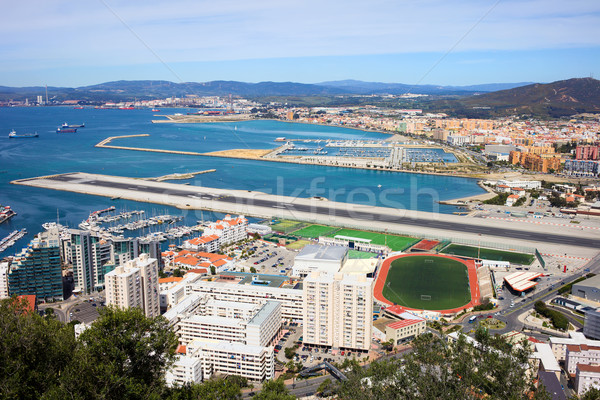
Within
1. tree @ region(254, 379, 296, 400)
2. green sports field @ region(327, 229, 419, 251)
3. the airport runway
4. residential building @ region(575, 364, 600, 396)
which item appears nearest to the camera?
tree @ region(254, 379, 296, 400)

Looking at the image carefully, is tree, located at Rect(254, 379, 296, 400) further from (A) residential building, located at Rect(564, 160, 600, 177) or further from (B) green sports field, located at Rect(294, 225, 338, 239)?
(A) residential building, located at Rect(564, 160, 600, 177)

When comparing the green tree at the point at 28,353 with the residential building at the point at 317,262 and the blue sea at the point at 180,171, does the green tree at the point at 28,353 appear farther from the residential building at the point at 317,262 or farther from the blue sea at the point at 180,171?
the blue sea at the point at 180,171

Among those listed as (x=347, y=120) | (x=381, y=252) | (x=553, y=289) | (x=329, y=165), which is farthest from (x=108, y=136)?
(x=553, y=289)

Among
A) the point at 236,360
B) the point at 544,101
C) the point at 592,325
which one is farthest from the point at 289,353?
the point at 544,101

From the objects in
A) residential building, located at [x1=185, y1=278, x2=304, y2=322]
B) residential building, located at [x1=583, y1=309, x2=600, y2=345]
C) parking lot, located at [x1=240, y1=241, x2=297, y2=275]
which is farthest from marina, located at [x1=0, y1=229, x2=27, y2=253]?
residential building, located at [x1=583, y1=309, x2=600, y2=345]

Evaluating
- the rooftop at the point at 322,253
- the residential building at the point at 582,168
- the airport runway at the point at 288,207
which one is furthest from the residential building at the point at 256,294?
the residential building at the point at 582,168

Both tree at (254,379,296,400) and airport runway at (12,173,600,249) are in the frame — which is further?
airport runway at (12,173,600,249)
